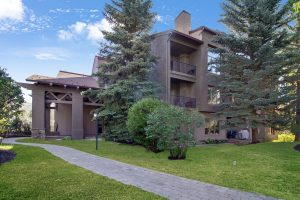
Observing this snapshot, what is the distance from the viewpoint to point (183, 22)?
24344 mm

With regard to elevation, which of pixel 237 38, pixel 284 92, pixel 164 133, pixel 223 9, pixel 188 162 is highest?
pixel 223 9

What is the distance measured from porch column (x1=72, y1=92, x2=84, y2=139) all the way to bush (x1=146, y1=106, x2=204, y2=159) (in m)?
12.8

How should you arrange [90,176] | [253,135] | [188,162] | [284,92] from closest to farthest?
1. [90,176]
2. [188,162]
3. [284,92]
4. [253,135]

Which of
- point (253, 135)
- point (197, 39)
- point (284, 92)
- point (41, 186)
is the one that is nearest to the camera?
point (41, 186)

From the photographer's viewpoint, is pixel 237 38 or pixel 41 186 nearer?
pixel 41 186

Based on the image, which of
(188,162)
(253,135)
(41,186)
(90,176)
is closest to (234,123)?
(253,135)

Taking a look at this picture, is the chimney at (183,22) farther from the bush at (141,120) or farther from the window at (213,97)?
the bush at (141,120)

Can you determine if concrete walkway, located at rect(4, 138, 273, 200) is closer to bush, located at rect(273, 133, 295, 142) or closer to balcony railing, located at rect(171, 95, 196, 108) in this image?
balcony railing, located at rect(171, 95, 196, 108)

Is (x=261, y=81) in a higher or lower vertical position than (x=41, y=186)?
higher

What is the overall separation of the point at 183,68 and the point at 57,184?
1761cm

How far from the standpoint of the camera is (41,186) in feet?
22.3

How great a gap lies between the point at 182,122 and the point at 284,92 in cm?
972

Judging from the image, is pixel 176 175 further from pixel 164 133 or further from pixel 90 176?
pixel 164 133

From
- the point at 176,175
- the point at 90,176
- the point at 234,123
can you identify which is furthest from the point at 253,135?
the point at 90,176
